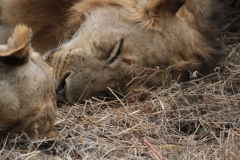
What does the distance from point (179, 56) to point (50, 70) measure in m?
1.77

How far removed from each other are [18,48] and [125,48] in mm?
1757

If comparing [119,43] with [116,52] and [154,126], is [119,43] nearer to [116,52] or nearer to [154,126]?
[116,52]

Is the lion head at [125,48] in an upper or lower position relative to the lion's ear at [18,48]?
lower

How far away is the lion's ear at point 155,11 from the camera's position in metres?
5.10

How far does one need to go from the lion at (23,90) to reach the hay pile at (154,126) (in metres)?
0.14

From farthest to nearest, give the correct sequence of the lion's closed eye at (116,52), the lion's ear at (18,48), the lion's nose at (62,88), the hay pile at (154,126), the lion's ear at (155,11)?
the lion's ear at (155,11) → the lion's closed eye at (116,52) → the lion's nose at (62,88) → the hay pile at (154,126) → the lion's ear at (18,48)

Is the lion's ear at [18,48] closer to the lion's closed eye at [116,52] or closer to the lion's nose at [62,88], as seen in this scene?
the lion's nose at [62,88]

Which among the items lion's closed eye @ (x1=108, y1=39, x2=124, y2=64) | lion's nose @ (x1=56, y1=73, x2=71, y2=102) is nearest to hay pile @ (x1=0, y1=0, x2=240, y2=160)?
lion's nose @ (x1=56, y1=73, x2=71, y2=102)

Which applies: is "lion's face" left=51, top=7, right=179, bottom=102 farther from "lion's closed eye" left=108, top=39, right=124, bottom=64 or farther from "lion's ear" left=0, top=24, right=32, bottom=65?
"lion's ear" left=0, top=24, right=32, bottom=65

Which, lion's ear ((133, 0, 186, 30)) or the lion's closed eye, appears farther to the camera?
lion's ear ((133, 0, 186, 30))

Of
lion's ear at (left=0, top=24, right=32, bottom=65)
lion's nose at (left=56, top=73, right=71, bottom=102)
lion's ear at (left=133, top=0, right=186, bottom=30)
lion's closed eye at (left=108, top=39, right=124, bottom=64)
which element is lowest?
lion's nose at (left=56, top=73, right=71, bottom=102)

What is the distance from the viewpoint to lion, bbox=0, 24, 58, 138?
11.1ft

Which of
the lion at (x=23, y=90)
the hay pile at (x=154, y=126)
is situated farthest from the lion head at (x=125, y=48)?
the lion at (x=23, y=90)

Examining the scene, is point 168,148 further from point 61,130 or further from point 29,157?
point 29,157
